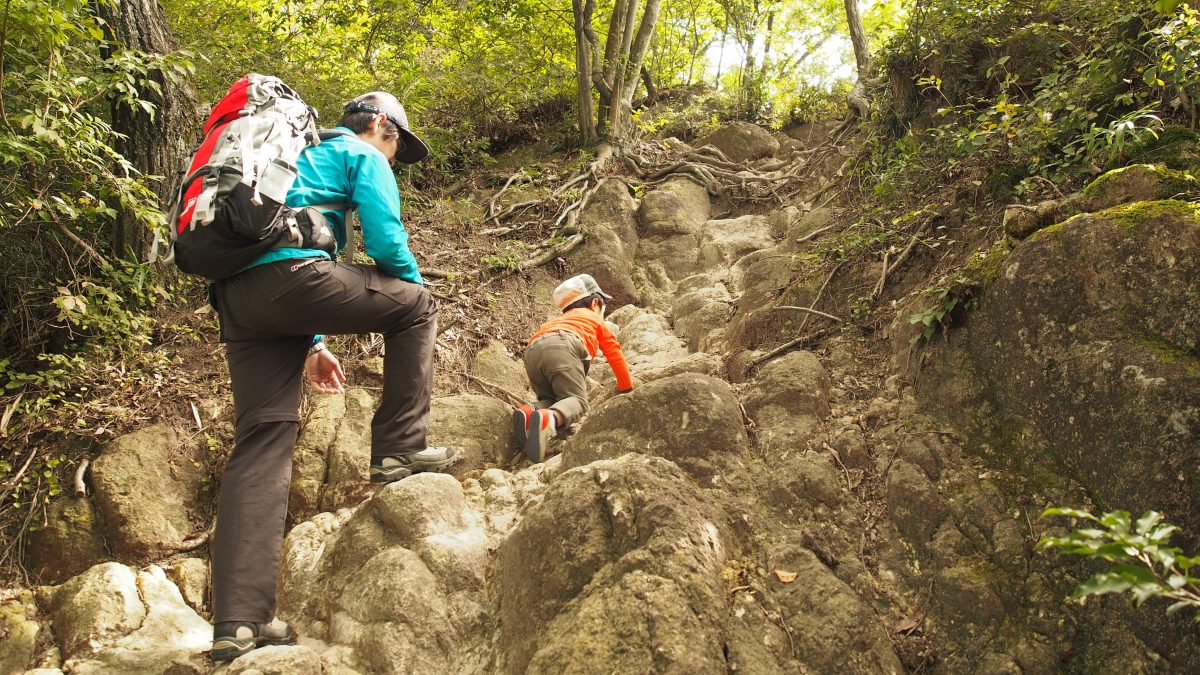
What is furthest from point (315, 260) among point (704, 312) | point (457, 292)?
point (704, 312)

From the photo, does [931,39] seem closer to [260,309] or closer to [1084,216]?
[1084,216]

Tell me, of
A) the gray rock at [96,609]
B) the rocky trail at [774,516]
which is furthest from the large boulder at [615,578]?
the gray rock at [96,609]

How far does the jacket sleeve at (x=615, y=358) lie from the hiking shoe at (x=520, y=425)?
25.6 inches

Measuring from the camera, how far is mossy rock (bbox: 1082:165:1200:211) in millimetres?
3309

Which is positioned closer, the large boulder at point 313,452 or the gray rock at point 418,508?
the gray rock at point 418,508

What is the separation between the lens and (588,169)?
30.8 ft

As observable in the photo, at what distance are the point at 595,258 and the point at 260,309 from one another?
16.1ft

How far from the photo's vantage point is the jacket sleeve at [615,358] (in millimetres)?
4922

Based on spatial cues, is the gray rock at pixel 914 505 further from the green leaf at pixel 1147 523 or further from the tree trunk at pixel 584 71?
the tree trunk at pixel 584 71

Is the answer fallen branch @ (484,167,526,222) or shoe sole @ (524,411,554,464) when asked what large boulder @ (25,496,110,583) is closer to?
shoe sole @ (524,411,554,464)

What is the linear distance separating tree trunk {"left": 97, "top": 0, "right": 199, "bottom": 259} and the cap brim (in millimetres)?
2448

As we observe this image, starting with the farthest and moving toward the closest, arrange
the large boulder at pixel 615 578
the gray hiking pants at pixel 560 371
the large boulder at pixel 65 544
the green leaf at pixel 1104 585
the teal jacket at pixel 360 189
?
the gray hiking pants at pixel 560 371
the large boulder at pixel 65 544
the teal jacket at pixel 360 189
the large boulder at pixel 615 578
the green leaf at pixel 1104 585

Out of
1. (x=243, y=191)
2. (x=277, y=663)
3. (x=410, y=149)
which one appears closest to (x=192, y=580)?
(x=277, y=663)

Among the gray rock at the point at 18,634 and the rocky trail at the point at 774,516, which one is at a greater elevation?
the rocky trail at the point at 774,516
